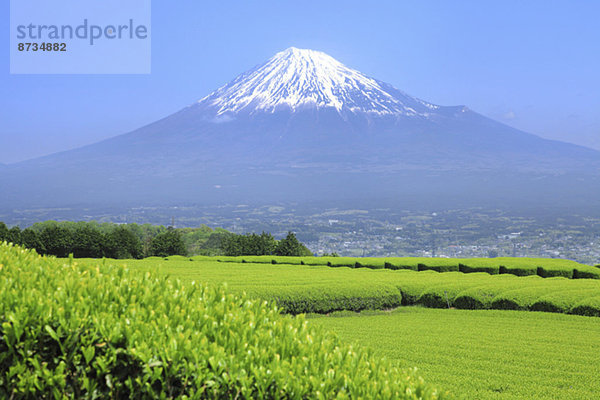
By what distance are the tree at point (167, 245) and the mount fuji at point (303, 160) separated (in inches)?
4254

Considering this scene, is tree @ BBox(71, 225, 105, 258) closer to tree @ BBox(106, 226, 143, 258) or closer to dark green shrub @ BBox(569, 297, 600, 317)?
tree @ BBox(106, 226, 143, 258)

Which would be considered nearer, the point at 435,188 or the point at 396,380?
the point at 396,380

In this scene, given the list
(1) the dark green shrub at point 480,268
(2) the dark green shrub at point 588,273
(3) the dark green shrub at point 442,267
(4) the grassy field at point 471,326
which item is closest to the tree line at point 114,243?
(3) the dark green shrub at point 442,267

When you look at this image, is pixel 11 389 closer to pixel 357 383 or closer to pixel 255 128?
pixel 357 383

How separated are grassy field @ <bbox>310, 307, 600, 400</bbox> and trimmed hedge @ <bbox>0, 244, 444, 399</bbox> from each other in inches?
39.4

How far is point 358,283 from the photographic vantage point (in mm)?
17156

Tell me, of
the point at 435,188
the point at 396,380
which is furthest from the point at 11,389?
the point at 435,188

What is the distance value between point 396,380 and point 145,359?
178cm

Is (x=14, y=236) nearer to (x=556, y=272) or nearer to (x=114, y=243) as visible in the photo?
(x=114, y=243)

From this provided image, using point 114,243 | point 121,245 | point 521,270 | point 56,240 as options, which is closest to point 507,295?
point 521,270

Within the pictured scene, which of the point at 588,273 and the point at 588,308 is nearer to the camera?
the point at 588,308

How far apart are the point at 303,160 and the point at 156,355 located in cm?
17164

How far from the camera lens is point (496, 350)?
30.2ft

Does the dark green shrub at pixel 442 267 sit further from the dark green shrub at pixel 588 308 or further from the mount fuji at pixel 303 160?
the mount fuji at pixel 303 160
